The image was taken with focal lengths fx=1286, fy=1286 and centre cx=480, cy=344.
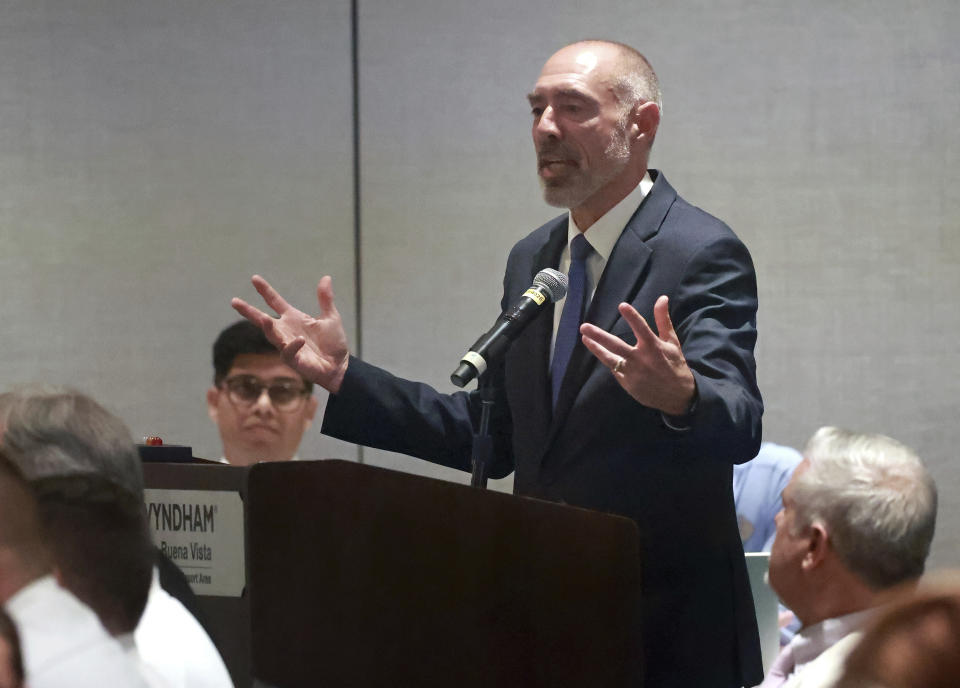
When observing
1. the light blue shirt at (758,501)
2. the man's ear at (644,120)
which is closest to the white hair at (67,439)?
the man's ear at (644,120)

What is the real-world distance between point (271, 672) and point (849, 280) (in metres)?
2.38

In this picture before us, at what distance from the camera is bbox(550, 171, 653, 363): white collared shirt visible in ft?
5.96

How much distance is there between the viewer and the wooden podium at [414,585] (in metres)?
1.17

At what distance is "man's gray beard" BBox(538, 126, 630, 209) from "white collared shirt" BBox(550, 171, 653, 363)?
0.13 feet

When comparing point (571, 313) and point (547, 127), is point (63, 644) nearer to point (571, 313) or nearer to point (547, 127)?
point (571, 313)

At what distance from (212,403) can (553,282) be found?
1.95 metres

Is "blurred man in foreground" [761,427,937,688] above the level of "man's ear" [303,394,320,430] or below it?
above

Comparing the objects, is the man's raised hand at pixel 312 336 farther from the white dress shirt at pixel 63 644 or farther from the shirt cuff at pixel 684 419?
the white dress shirt at pixel 63 644

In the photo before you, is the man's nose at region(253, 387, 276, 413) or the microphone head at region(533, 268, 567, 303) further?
the man's nose at region(253, 387, 276, 413)

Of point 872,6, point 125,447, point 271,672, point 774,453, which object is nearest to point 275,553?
point 271,672

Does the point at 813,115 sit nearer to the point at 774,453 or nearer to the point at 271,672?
the point at 774,453

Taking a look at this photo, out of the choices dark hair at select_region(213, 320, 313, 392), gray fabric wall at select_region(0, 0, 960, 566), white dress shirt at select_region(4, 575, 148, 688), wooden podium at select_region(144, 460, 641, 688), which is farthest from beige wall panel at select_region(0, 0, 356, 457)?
white dress shirt at select_region(4, 575, 148, 688)

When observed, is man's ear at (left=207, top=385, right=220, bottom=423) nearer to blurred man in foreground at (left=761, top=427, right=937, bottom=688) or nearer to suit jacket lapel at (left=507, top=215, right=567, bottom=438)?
suit jacket lapel at (left=507, top=215, right=567, bottom=438)

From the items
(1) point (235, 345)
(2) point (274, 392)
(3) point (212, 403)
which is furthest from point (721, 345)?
(3) point (212, 403)
